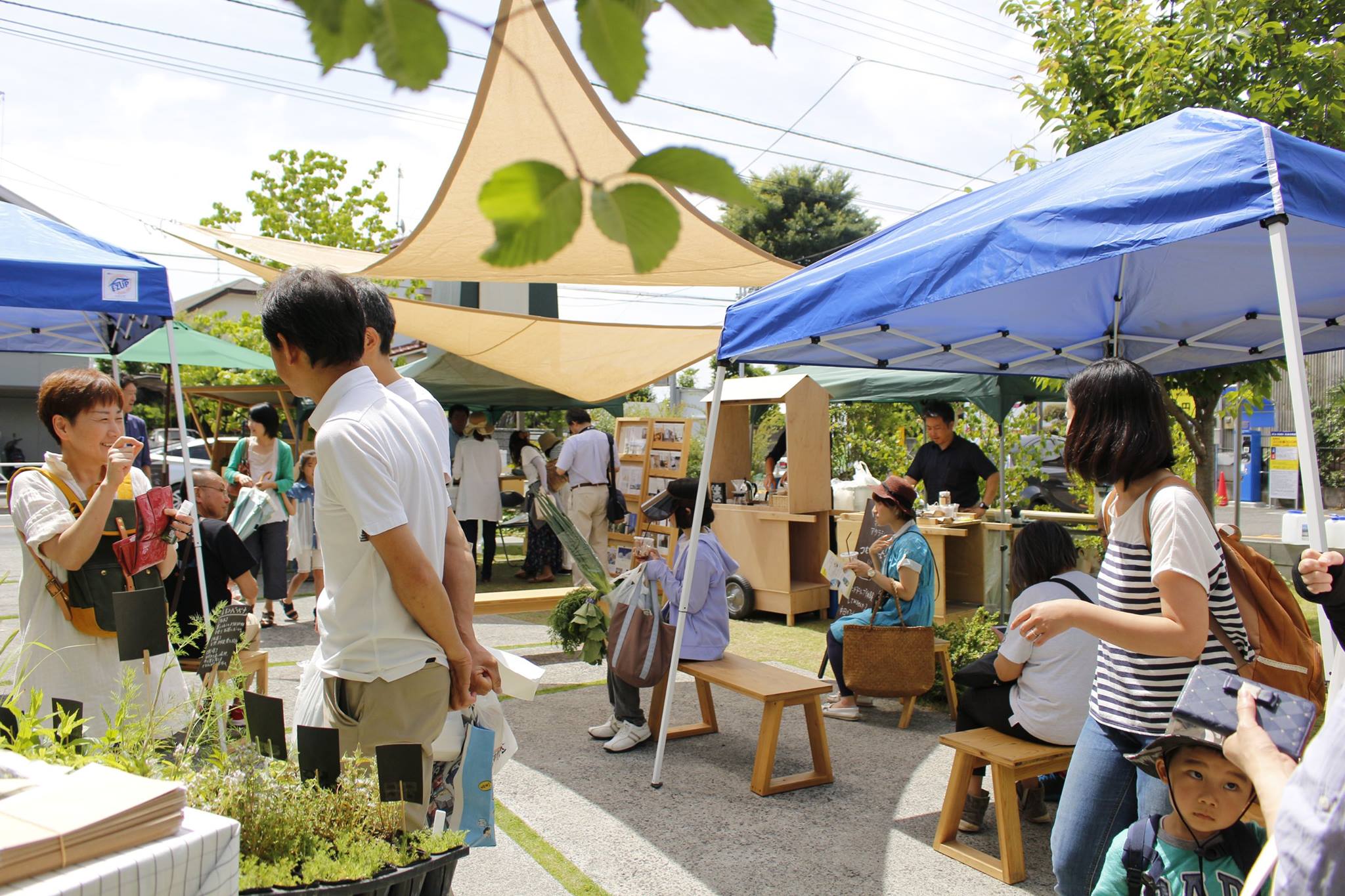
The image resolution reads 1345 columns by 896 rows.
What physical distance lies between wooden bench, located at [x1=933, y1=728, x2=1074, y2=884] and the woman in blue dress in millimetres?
1247

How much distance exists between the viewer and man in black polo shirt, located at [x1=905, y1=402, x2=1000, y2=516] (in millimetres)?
7121

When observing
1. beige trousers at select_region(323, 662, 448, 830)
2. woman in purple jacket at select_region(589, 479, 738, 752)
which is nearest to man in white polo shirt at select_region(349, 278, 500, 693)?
beige trousers at select_region(323, 662, 448, 830)

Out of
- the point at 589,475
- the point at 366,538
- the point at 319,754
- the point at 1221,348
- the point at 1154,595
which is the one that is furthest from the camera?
the point at 589,475

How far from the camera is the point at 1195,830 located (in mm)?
2021

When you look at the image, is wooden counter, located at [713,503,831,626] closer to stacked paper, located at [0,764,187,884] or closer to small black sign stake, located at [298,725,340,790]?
small black sign stake, located at [298,725,340,790]

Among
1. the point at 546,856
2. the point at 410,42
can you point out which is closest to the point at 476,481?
the point at 546,856

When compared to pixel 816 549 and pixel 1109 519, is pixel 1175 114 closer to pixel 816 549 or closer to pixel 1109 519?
pixel 1109 519

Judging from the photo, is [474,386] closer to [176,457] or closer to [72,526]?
[72,526]

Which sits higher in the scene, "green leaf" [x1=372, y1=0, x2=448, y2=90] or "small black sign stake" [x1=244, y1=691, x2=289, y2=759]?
"green leaf" [x1=372, y1=0, x2=448, y2=90]

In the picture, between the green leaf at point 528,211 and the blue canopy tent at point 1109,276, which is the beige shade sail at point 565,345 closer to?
the blue canopy tent at point 1109,276

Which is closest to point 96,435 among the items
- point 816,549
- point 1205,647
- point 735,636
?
point 1205,647

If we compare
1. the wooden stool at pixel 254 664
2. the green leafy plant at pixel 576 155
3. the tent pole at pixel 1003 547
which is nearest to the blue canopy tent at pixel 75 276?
the wooden stool at pixel 254 664

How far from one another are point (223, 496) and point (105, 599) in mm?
2486

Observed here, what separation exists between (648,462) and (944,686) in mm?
4898
